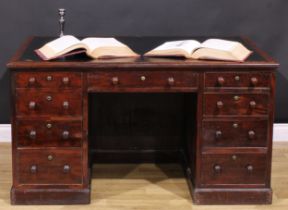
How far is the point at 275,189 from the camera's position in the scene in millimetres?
3914

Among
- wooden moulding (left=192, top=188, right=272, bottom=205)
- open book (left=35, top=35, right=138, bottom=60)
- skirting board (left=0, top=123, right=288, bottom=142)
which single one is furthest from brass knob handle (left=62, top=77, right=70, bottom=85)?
skirting board (left=0, top=123, right=288, bottom=142)

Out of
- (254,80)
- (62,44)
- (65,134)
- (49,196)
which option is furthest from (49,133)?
(254,80)

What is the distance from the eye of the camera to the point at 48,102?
11.8ft

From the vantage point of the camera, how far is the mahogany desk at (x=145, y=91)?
11.7 feet

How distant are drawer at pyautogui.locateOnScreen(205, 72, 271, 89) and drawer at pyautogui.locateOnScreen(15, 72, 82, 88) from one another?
1.97 ft

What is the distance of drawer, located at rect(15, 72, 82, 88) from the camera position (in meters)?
3.55

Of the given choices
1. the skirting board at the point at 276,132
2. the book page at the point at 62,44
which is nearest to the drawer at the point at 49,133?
the book page at the point at 62,44

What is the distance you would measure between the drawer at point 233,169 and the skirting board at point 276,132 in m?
0.95

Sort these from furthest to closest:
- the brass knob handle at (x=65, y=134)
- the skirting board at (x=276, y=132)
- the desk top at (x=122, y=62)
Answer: the skirting board at (x=276, y=132)
the brass knob handle at (x=65, y=134)
the desk top at (x=122, y=62)

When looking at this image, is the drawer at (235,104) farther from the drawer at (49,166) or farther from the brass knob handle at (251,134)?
the drawer at (49,166)

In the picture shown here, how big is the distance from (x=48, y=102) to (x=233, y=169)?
0.92m

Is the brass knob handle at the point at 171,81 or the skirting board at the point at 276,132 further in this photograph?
the skirting board at the point at 276,132

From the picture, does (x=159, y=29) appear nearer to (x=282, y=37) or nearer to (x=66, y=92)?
(x=282, y=37)

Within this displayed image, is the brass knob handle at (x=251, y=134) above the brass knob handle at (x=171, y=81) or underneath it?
underneath
